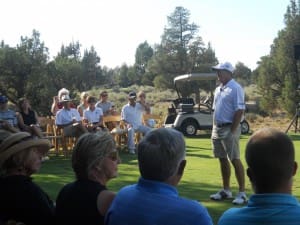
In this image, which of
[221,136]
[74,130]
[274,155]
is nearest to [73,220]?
[274,155]

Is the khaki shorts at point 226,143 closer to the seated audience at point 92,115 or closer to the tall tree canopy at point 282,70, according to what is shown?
the seated audience at point 92,115

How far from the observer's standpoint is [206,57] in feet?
179

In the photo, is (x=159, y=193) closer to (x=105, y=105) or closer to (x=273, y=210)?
(x=273, y=210)

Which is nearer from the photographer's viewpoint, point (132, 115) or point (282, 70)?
point (132, 115)

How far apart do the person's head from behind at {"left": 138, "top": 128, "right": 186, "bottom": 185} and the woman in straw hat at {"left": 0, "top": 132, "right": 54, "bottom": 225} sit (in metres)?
0.78

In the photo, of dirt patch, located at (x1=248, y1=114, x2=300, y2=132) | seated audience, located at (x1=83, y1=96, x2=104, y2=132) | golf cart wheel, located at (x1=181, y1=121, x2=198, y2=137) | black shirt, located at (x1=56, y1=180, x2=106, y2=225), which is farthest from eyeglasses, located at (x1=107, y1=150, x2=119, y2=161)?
dirt patch, located at (x1=248, y1=114, x2=300, y2=132)

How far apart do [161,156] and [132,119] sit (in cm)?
1034

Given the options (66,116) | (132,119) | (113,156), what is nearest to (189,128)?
(132,119)

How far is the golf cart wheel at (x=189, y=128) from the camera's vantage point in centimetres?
1833

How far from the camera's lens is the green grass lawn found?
264 inches

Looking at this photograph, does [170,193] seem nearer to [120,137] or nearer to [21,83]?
[120,137]

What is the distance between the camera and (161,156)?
2.29 meters

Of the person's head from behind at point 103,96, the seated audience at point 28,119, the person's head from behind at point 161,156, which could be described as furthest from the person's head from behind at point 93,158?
the person's head from behind at point 103,96

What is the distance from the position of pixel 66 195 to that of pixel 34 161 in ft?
1.78
